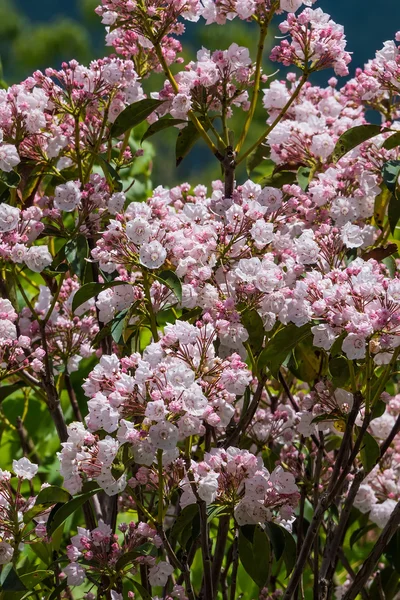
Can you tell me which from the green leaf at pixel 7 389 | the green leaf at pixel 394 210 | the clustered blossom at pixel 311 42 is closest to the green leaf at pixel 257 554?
the green leaf at pixel 394 210

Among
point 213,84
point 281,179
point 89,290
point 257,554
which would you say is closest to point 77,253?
point 89,290

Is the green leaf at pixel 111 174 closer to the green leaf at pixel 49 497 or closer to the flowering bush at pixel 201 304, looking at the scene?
the flowering bush at pixel 201 304

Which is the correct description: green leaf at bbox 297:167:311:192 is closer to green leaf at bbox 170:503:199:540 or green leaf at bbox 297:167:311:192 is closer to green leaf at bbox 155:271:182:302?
green leaf at bbox 155:271:182:302

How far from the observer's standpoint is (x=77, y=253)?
154cm

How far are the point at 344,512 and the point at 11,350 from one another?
0.58 metres

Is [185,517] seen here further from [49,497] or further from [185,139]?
[185,139]

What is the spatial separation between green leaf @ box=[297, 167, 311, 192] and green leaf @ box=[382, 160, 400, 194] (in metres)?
0.19

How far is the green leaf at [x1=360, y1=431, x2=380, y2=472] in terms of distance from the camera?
137 centimetres

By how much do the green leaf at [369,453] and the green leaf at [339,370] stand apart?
0.08 metres

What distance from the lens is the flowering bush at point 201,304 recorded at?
1.23 m

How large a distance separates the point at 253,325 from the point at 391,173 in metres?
0.34

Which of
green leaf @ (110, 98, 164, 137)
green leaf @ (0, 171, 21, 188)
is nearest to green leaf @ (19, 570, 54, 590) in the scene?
green leaf @ (0, 171, 21, 188)

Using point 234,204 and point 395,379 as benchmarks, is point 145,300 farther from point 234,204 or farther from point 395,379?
point 395,379

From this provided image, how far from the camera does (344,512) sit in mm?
1396
